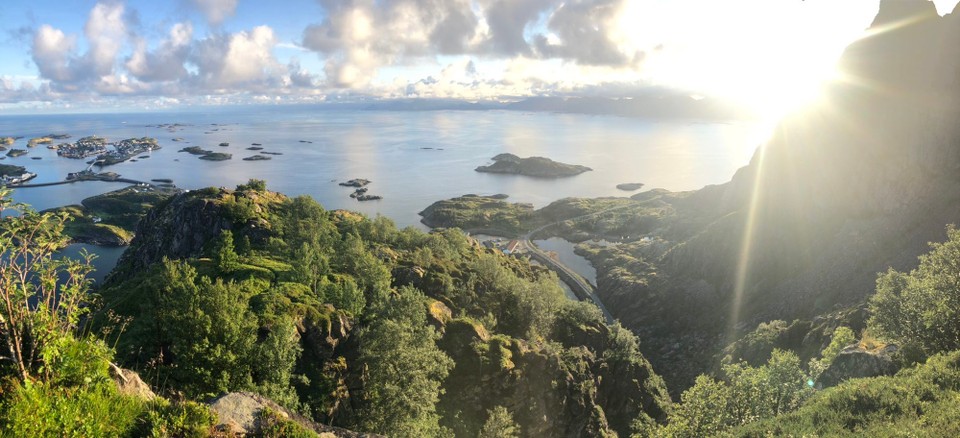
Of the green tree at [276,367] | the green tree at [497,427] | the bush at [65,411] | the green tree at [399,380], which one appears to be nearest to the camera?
the bush at [65,411]

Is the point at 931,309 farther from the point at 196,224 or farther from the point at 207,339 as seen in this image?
the point at 196,224

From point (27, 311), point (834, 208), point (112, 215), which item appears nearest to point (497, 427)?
point (27, 311)

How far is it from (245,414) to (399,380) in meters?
15.3

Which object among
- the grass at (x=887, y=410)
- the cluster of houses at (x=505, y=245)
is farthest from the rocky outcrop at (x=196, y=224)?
the cluster of houses at (x=505, y=245)

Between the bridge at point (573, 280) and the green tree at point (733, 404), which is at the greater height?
the green tree at point (733, 404)

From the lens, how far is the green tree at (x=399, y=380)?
28.2 meters

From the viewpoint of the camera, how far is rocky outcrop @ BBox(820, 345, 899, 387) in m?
35.1

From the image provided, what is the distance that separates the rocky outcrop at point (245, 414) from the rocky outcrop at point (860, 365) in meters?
39.2

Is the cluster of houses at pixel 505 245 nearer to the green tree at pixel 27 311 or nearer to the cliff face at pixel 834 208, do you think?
the cliff face at pixel 834 208

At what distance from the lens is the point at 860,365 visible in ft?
120

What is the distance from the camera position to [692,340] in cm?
8556

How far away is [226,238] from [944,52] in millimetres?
124043

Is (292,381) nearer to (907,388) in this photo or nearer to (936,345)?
(907,388)

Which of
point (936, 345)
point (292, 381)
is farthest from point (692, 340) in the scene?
point (292, 381)
